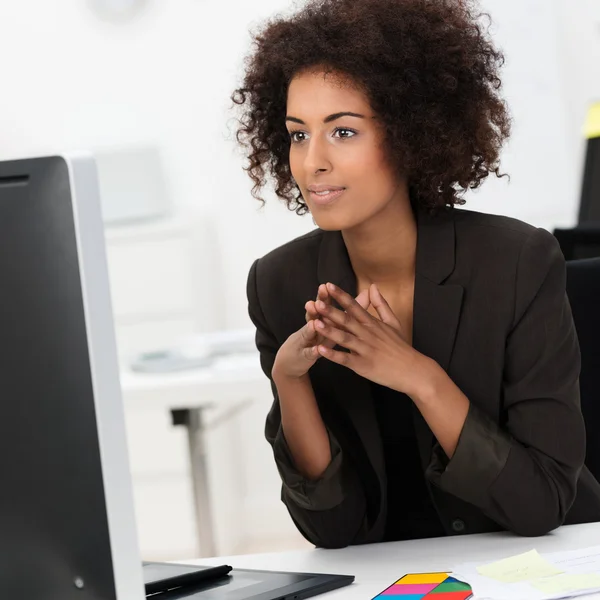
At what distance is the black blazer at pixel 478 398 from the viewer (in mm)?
1471

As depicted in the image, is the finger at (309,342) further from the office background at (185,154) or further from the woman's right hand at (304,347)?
the office background at (185,154)

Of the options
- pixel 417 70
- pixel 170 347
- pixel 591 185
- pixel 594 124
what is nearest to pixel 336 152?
pixel 417 70

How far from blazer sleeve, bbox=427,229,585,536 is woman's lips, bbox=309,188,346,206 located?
0.30 m

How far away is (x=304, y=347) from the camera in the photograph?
1.51 meters

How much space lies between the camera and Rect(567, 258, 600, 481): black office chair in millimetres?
1738

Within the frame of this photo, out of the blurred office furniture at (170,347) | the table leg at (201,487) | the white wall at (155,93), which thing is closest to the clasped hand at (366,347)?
the table leg at (201,487)

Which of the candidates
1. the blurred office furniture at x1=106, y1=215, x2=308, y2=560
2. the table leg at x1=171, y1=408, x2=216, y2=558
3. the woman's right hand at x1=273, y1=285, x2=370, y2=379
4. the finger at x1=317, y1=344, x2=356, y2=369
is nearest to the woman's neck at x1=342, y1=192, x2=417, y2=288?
the woman's right hand at x1=273, y1=285, x2=370, y2=379

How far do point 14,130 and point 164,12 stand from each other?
881 millimetres

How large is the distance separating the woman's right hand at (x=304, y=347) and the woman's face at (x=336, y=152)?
0.15m

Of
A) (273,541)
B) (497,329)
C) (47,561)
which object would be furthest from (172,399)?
(47,561)

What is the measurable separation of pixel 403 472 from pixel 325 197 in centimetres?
48

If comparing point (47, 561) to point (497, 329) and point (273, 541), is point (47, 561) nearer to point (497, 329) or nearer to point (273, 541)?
point (497, 329)

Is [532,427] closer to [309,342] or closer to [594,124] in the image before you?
[309,342]

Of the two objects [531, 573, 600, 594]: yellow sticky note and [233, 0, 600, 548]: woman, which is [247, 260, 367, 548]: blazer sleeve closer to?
[233, 0, 600, 548]: woman
